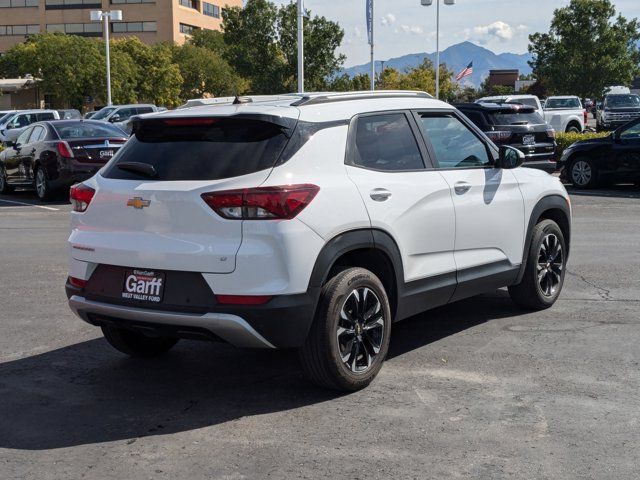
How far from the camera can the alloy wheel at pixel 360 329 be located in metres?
5.37

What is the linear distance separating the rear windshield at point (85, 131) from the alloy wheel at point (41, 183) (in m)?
0.91

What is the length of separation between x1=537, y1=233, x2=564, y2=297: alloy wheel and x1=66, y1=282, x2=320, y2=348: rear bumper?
2984 mm

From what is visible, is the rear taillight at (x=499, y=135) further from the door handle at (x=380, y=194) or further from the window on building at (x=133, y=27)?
the window on building at (x=133, y=27)

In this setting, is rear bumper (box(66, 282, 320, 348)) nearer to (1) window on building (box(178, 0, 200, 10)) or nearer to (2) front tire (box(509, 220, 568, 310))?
(2) front tire (box(509, 220, 568, 310))

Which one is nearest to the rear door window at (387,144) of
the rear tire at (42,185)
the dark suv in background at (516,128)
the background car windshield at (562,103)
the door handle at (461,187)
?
the door handle at (461,187)

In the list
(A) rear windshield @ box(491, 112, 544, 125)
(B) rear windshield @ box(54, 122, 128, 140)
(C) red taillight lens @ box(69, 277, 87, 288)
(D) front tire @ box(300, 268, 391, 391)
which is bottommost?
(D) front tire @ box(300, 268, 391, 391)

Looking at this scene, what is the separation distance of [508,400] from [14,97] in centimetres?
7704

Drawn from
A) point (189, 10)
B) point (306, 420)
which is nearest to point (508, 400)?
point (306, 420)

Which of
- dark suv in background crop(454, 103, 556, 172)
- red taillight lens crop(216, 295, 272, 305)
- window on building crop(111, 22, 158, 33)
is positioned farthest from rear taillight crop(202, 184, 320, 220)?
window on building crop(111, 22, 158, 33)

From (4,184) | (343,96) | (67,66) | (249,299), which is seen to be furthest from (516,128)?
(67,66)

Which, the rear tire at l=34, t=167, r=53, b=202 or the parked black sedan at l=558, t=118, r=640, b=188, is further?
the parked black sedan at l=558, t=118, r=640, b=188

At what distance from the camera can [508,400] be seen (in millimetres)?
5293

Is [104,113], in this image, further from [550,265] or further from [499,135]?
[550,265]

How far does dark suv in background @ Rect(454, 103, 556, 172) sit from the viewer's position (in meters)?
17.4
